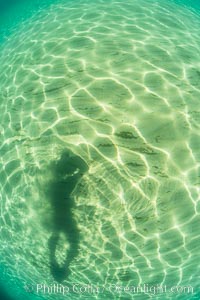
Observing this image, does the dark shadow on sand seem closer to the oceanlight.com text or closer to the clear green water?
the clear green water

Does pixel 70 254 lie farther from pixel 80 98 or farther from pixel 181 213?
pixel 80 98

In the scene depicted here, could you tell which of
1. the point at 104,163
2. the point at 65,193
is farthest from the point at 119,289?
the point at 104,163

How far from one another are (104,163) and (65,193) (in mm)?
647

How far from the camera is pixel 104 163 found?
4.00 metres

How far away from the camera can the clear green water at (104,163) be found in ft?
13.2

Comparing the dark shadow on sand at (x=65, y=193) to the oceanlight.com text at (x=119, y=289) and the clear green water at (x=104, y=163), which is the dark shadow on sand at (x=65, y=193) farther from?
the oceanlight.com text at (x=119, y=289)

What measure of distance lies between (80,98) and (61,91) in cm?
35

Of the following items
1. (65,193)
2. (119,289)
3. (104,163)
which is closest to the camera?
(104,163)

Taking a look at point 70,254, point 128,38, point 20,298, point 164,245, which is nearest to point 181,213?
point 164,245

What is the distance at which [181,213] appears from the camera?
159 inches

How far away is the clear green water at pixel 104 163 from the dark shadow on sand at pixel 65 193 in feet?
0.05

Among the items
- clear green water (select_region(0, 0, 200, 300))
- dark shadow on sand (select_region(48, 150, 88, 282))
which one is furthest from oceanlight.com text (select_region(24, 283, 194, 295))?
dark shadow on sand (select_region(48, 150, 88, 282))

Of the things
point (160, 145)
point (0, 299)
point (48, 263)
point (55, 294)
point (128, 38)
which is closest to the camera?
point (160, 145)

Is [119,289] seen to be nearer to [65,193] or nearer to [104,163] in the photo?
[65,193]
